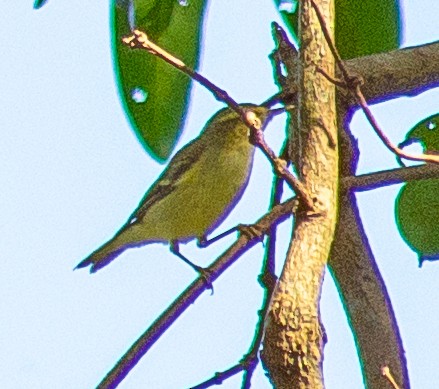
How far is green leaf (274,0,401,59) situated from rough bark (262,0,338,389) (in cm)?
50

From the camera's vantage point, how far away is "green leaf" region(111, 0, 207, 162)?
256 cm

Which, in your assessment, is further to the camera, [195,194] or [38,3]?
[195,194]

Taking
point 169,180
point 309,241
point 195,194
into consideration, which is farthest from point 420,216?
point 169,180

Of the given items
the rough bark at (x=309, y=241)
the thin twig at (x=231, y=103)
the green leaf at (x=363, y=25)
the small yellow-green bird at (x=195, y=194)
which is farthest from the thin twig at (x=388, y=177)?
the small yellow-green bird at (x=195, y=194)

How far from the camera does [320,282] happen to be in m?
1.81

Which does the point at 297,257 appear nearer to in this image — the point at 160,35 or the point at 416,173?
the point at 416,173

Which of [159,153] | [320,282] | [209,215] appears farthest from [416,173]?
[209,215]

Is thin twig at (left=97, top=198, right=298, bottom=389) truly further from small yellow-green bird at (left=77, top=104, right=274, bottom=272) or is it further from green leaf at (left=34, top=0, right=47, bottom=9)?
small yellow-green bird at (left=77, top=104, right=274, bottom=272)

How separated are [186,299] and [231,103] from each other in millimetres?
693

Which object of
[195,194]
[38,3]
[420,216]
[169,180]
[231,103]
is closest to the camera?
[231,103]

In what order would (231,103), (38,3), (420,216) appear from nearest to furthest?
(231,103) < (38,3) < (420,216)

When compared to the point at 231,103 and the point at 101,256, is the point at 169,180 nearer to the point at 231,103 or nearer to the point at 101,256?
the point at 101,256

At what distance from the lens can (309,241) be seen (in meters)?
1.85

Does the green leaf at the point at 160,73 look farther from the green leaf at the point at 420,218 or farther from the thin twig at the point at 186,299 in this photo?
the green leaf at the point at 420,218
